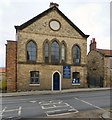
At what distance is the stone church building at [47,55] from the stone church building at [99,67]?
4.49m

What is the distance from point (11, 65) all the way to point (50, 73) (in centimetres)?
529

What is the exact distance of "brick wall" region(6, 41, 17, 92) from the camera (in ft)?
94.3

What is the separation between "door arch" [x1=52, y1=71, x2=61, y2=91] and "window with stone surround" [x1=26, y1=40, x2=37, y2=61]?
3607mm

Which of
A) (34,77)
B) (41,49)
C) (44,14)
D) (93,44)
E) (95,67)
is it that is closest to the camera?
(34,77)

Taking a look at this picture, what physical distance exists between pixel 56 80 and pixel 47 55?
358 cm

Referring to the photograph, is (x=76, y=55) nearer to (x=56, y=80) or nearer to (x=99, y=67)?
(x=56, y=80)

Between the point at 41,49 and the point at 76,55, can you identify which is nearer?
the point at 41,49

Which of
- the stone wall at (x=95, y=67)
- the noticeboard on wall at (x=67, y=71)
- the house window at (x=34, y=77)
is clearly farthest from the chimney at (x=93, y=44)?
the house window at (x=34, y=77)

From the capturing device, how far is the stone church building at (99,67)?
3606cm

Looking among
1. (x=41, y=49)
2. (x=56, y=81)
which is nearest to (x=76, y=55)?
(x=56, y=81)

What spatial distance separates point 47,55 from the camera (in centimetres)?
3097

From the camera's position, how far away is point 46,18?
30891 mm

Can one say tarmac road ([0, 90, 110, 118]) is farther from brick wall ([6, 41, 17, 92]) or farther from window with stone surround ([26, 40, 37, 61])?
window with stone surround ([26, 40, 37, 61])

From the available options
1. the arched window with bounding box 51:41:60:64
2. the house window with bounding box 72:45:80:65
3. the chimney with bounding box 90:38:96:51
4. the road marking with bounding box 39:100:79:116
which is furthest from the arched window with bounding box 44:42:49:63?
the road marking with bounding box 39:100:79:116
